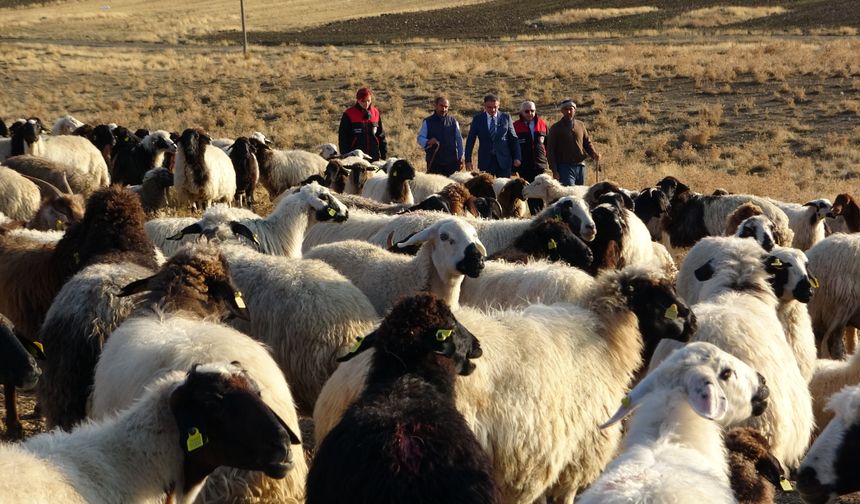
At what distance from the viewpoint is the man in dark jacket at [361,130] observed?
15969mm

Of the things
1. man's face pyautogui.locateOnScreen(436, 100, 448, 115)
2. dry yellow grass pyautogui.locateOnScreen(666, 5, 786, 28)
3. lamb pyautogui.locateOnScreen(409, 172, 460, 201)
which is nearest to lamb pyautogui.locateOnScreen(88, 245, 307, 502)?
lamb pyautogui.locateOnScreen(409, 172, 460, 201)

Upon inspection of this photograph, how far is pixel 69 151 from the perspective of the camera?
1712 cm

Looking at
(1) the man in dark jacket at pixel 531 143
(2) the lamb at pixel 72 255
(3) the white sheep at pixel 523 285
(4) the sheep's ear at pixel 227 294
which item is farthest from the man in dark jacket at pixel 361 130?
(4) the sheep's ear at pixel 227 294

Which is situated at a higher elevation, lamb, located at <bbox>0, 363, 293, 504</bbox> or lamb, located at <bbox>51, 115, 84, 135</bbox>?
lamb, located at <bbox>0, 363, 293, 504</bbox>

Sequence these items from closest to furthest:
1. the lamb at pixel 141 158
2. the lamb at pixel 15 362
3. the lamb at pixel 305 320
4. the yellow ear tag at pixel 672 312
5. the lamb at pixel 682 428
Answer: the lamb at pixel 682 428
the lamb at pixel 15 362
the yellow ear tag at pixel 672 312
the lamb at pixel 305 320
the lamb at pixel 141 158

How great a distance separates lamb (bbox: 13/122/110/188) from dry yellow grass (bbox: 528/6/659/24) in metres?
54.6

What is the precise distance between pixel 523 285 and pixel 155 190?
326 inches

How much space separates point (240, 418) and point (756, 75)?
105 ft

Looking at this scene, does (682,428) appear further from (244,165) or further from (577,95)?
(577,95)

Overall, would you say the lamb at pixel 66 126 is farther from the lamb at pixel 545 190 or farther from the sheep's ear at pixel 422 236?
the sheep's ear at pixel 422 236

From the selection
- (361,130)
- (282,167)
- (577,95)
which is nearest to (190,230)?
(361,130)

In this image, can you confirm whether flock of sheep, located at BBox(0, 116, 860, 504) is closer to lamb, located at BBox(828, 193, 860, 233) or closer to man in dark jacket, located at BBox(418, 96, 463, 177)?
lamb, located at BBox(828, 193, 860, 233)

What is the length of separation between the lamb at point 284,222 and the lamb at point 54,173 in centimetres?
479

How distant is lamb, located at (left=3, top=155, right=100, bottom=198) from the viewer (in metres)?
14.2
